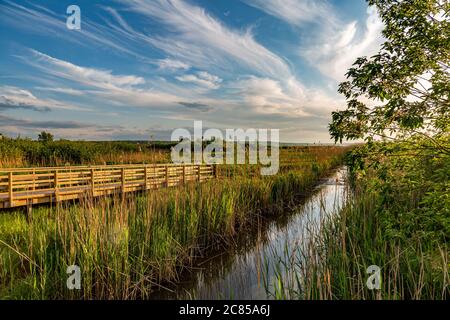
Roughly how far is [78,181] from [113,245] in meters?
7.98

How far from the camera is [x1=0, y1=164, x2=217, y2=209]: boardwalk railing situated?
9.59 metres

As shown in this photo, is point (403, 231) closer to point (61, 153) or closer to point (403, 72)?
point (403, 72)

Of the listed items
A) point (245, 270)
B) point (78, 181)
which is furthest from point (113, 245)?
point (78, 181)

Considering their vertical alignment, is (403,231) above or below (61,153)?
below

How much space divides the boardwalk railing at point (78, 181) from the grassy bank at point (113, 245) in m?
0.86

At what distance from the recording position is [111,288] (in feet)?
15.0

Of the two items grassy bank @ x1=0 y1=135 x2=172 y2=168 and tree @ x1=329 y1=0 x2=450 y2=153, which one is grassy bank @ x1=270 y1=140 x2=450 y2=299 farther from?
grassy bank @ x1=0 y1=135 x2=172 y2=168

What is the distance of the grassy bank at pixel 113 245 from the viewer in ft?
A: 14.7

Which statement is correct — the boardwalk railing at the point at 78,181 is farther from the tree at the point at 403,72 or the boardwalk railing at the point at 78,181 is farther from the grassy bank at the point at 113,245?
the tree at the point at 403,72

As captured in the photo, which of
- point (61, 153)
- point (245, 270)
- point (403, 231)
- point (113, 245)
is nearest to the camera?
point (403, 231)

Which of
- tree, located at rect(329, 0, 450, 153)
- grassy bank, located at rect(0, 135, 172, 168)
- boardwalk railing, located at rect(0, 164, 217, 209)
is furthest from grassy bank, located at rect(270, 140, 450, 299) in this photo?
grassy bank, located at rect(0, 135, 172, 168)

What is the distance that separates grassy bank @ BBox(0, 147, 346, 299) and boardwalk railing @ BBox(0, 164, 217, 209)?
33.7 inches

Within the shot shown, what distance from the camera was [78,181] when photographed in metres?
11.8

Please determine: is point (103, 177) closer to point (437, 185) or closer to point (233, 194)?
point (233, 194)
